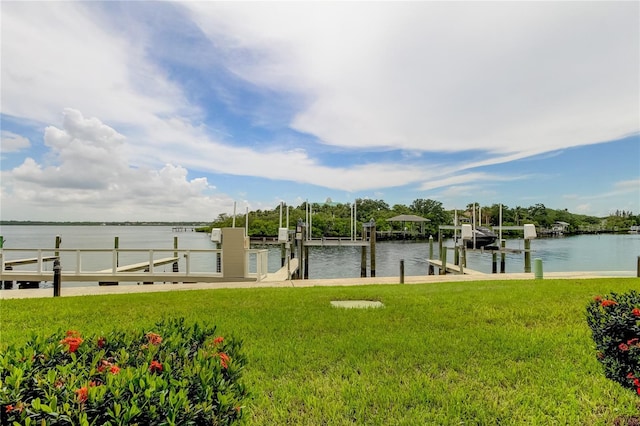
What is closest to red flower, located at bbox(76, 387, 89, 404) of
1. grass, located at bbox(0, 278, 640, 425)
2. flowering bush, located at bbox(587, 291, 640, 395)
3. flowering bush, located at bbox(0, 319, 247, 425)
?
flowering bush, located at bbox(0, 319, 247, 425)

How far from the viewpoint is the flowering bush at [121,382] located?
4.71 feet

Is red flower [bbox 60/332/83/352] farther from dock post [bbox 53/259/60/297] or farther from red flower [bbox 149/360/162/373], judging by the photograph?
dock post [bbox 53/259/60/297]

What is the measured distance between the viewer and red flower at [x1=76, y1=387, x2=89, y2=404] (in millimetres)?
1476

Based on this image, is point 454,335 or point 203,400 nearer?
point 203,400

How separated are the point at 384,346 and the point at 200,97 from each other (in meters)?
11.3

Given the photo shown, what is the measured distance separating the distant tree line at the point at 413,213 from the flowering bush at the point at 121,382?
37.1 meters

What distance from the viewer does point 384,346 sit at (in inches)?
160

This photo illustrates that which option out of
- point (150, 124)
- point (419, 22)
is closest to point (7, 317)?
point (150, 124)

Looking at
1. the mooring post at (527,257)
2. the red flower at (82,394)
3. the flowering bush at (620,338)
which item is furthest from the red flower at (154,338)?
the mooring post at (527,257)

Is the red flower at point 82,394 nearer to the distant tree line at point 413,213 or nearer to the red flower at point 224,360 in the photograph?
the red flower at point 224,360

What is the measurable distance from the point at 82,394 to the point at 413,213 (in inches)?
2777

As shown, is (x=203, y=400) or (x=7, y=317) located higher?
(x=203, y=400)

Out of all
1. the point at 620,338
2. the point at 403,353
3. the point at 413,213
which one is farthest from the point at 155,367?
the point at 413,213

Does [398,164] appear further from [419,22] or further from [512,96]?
[419,22]
